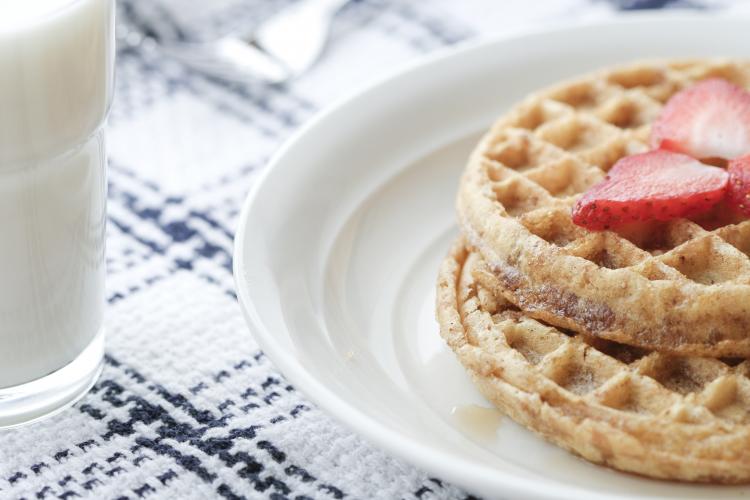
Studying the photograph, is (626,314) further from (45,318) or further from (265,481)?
(45,318)

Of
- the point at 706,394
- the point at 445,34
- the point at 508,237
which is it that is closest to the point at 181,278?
the point at 508,237

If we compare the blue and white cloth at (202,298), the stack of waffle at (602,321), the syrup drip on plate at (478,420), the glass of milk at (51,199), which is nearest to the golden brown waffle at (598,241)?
the stack of waffle at (602,321)

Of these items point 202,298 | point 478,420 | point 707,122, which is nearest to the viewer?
point 478,420

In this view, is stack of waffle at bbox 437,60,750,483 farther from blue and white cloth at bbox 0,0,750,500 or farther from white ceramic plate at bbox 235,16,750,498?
blue and white cloth at bbox 0,0,750,500

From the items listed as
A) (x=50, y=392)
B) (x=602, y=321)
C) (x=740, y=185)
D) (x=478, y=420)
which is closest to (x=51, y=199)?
(x=50, y=392)

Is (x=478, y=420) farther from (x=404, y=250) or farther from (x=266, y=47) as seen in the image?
(x=266, y=47)

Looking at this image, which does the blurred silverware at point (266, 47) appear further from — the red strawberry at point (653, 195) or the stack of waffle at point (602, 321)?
the red strawberry at point (653, 195)
